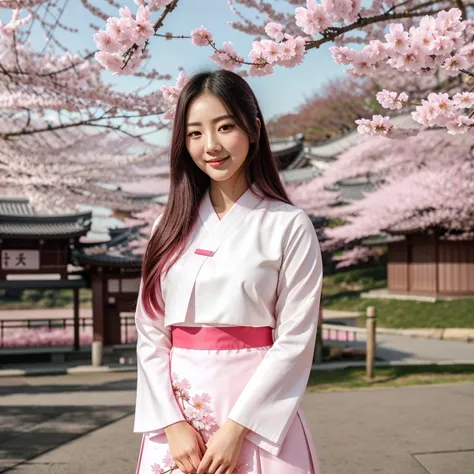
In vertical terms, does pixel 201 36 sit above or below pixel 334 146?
below

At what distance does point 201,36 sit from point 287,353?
5.20ft

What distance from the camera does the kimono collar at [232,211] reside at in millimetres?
1808

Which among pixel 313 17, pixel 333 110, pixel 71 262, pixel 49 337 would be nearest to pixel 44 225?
pixel 71 262

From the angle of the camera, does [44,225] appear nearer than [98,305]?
No

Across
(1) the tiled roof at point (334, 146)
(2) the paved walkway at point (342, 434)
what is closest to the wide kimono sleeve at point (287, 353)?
(2) the paved walkway at point (342, 434)

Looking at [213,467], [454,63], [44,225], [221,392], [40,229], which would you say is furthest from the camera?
[44,225]

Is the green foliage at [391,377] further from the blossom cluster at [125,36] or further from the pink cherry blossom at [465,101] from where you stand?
the blossom cluster at [125,36]

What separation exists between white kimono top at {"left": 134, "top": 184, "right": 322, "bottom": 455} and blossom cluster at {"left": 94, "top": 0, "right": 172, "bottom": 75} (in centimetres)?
107

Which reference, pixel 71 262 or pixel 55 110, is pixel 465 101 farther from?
pixel 71 262

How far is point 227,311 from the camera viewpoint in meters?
1.68

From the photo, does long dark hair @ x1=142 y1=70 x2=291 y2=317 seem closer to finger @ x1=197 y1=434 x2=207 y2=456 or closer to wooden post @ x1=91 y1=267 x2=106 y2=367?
finger @ x1=197 y1=434 x2=207 y2=456

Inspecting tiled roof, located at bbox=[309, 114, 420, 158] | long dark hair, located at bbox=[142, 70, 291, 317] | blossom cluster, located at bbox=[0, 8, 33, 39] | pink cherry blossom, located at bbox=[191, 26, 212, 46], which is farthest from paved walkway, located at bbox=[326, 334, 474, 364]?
tiled roof, located at bbox=[309, 114, 420, 158]

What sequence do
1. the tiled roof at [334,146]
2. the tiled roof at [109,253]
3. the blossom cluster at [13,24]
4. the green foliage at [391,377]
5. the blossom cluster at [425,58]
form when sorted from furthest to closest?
the tiled roof at [334,146] < the tiled roof at [109,253] < the green foliage at [391,377] < the blossom cluster at [13,24] < the blossom cluster at [425,58]

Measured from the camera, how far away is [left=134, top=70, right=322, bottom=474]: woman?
1.64 metres
